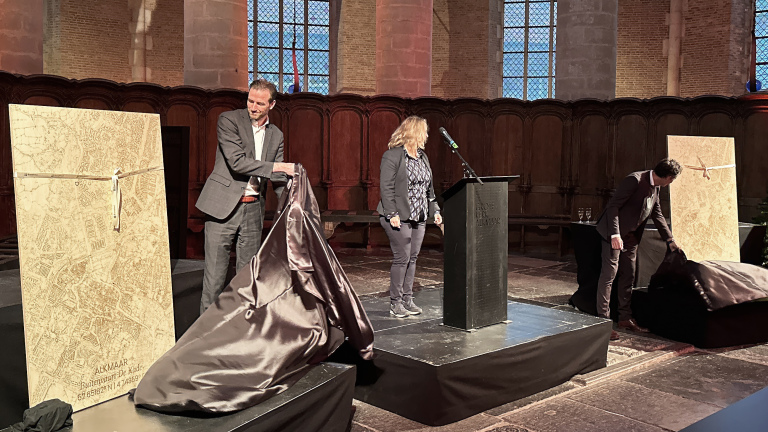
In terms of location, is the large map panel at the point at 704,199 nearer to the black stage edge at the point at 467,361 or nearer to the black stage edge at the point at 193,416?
the black stage edge at the point at 467,361

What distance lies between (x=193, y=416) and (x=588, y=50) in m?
11.4

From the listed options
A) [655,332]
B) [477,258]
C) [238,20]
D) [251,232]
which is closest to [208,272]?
[251,232]

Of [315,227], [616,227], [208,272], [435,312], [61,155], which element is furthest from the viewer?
[616,227]

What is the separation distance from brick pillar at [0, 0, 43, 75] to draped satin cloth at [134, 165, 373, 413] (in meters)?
8.60

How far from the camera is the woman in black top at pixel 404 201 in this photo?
529 centimetres

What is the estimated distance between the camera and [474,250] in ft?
16.1

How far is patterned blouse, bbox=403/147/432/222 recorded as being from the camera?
17.5 feet

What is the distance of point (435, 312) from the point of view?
5.54m

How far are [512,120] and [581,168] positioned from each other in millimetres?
1352

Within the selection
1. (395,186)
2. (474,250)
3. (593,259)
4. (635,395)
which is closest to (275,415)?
(474,250)

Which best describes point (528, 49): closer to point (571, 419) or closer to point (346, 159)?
point (346, 159)

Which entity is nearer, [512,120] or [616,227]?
[616,227]

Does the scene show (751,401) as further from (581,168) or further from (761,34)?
(761,34)

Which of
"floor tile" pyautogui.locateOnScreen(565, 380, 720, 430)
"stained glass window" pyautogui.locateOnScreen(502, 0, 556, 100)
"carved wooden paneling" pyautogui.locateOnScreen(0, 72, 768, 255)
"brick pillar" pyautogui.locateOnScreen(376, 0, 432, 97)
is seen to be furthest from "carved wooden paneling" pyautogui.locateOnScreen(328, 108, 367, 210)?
"stained glass window" pyautogui.locateOnScreen(502, 0, 556, 100)
